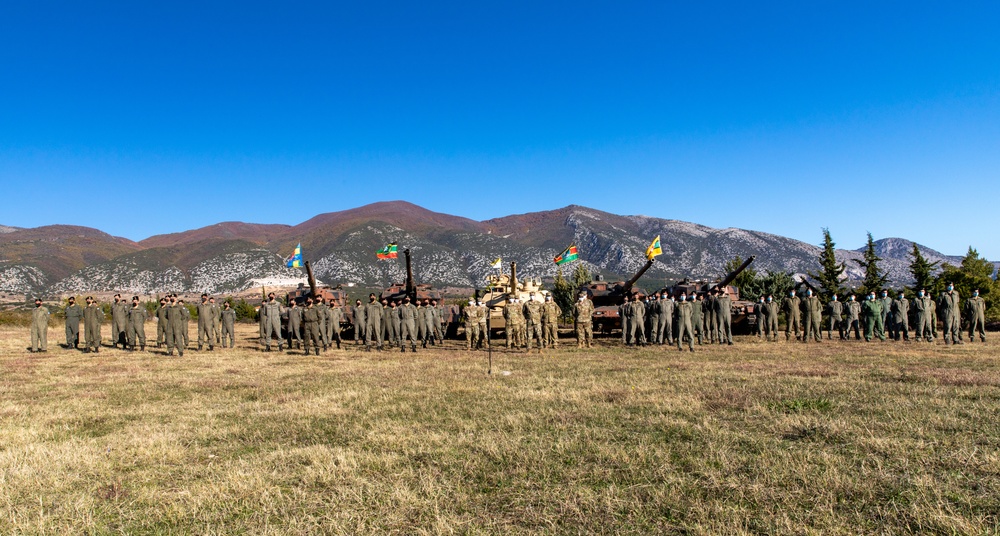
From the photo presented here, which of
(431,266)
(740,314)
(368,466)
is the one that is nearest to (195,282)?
(431,266)

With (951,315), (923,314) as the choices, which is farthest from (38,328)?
(951,315)

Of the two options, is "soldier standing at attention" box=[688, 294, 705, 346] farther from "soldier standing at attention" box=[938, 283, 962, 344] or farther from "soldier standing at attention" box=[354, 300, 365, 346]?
"soldier standing at attention" box=[354, 300, 365, 346]

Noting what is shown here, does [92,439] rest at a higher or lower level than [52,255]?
lower

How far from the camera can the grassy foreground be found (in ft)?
14.4

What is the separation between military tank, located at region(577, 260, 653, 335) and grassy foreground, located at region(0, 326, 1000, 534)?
1082 centimetres

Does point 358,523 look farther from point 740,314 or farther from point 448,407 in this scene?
point 740,314

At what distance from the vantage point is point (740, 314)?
2214cm

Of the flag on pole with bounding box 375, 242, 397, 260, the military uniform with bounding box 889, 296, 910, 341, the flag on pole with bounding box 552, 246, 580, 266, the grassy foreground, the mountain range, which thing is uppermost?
the mountain range

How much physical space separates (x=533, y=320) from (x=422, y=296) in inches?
298

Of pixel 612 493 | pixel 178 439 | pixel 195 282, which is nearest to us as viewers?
pixel 612 493

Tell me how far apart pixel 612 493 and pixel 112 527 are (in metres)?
3.73

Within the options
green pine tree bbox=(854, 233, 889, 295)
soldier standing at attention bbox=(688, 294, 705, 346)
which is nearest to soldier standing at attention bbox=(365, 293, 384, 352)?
soldier standing at attention bbox=(688, 294, 705, 346)

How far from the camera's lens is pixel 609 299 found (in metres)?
26.0

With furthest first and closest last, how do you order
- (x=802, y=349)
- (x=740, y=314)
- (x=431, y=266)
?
1. (x=431, y=266)
2. (x=740, y=314)
3. (x=802, y=349)
